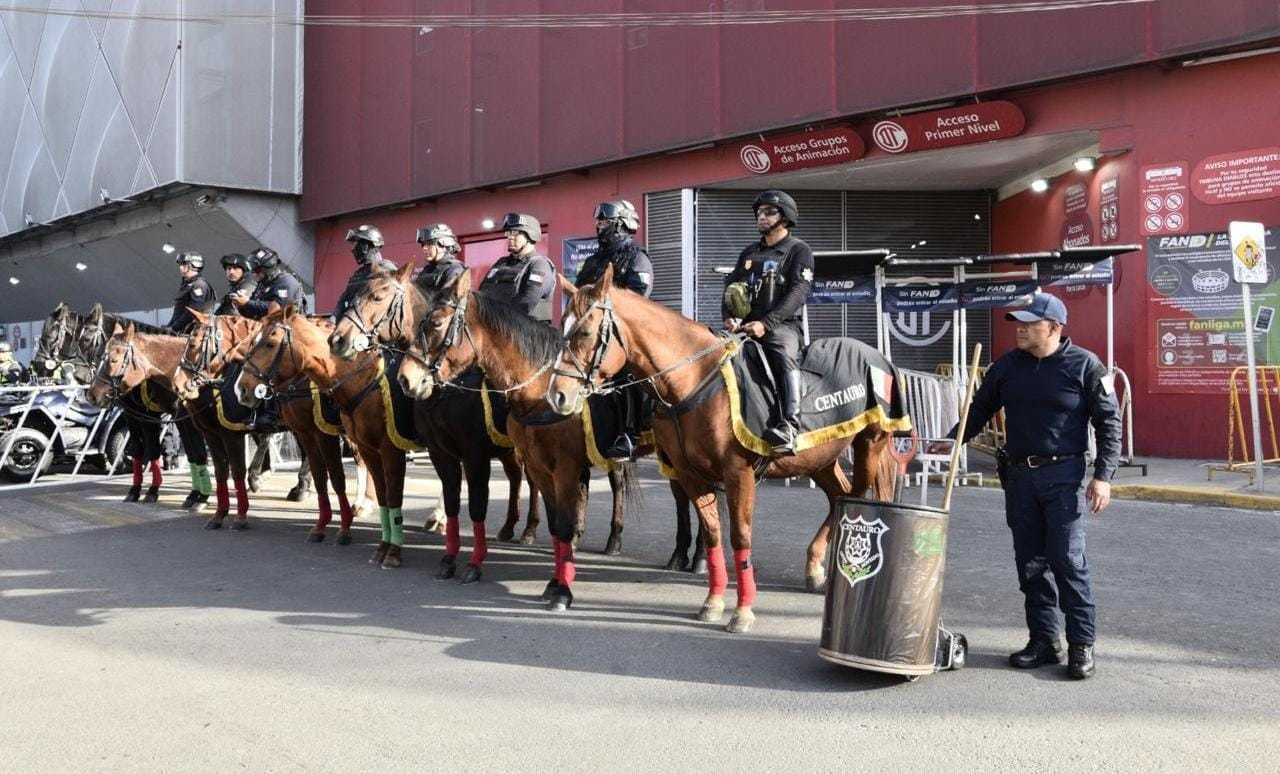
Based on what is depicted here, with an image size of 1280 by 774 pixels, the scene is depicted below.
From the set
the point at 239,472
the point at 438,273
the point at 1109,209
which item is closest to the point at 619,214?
the point at 438,273

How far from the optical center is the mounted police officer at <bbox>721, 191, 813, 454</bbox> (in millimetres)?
6699

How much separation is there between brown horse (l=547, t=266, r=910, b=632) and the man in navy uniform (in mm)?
1326

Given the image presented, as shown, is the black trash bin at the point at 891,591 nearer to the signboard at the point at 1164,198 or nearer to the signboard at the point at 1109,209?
the signboard at the point at 1164,198

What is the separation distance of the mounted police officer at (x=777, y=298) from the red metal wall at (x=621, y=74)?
9609 millimetres

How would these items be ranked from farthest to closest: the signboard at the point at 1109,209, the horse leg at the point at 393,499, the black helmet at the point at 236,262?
the signboard at the point at 1109,209 → the black helmet at the point at 236,262 → the horse leg at the point at 393,499

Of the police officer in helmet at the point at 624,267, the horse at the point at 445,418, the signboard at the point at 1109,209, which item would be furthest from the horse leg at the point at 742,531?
the signboard at the point at 1109,209

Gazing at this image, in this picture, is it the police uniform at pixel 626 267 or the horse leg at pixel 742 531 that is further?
the police uniform at pixel 626 267

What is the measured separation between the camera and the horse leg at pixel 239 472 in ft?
35.4

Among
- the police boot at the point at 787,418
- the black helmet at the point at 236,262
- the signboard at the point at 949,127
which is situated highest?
the signboard at the point at 949,127

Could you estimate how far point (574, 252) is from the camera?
22.2 m

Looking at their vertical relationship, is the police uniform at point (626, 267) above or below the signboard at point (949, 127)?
below

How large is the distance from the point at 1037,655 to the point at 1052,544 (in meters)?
0.62

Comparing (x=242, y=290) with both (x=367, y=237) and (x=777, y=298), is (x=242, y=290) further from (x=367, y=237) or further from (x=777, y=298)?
(x=777, y=298)

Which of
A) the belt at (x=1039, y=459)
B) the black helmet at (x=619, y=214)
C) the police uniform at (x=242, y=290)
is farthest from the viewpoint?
the police uniform at (x=242, y=290)
